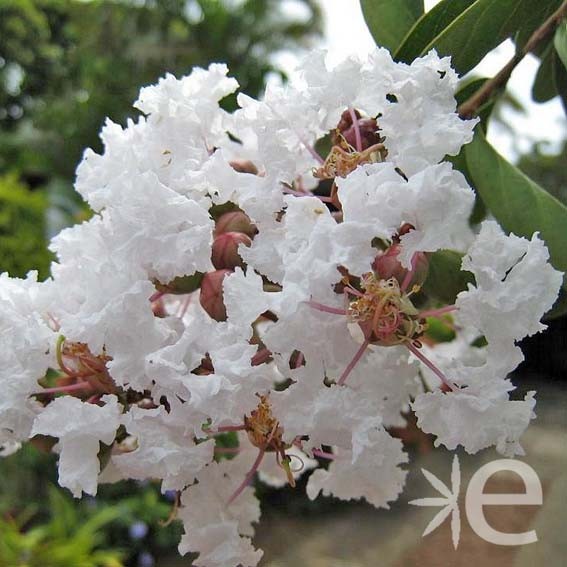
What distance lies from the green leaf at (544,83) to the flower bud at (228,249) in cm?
26

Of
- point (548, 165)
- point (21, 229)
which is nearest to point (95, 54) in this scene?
point (21, 229)

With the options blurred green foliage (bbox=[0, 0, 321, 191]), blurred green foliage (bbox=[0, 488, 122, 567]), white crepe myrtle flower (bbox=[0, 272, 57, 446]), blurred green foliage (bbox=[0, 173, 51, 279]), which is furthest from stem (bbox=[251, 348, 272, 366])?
blurred green foliage (bbox=[0, 0, 321, 191])

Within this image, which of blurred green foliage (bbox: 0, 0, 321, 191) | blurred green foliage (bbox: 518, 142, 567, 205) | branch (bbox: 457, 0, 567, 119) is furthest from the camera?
blurred green foliage (bbox: 0, 0, 321, 191)

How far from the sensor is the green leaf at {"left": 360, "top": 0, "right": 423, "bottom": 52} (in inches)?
17.0

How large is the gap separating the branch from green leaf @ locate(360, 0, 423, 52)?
0.18ft

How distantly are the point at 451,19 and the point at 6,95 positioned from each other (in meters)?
3.58

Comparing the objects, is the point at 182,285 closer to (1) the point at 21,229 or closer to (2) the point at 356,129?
(2) the point at 356,129

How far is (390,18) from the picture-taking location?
0.44 meters

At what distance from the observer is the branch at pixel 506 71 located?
1.33 feet

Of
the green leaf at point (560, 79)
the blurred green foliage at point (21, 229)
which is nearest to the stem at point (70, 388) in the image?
the green leaf at point (560, 79)

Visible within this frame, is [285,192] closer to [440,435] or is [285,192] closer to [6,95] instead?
[440,435]

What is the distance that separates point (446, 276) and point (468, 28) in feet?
0.40

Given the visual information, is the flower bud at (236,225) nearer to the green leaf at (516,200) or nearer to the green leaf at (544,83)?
the green leaf at (516,200)

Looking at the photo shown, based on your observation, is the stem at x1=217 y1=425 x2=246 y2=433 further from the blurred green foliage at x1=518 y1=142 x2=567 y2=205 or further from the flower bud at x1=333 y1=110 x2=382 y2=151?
the blurred green foliage at x1=518 y1=142 x2=567 y2=205
